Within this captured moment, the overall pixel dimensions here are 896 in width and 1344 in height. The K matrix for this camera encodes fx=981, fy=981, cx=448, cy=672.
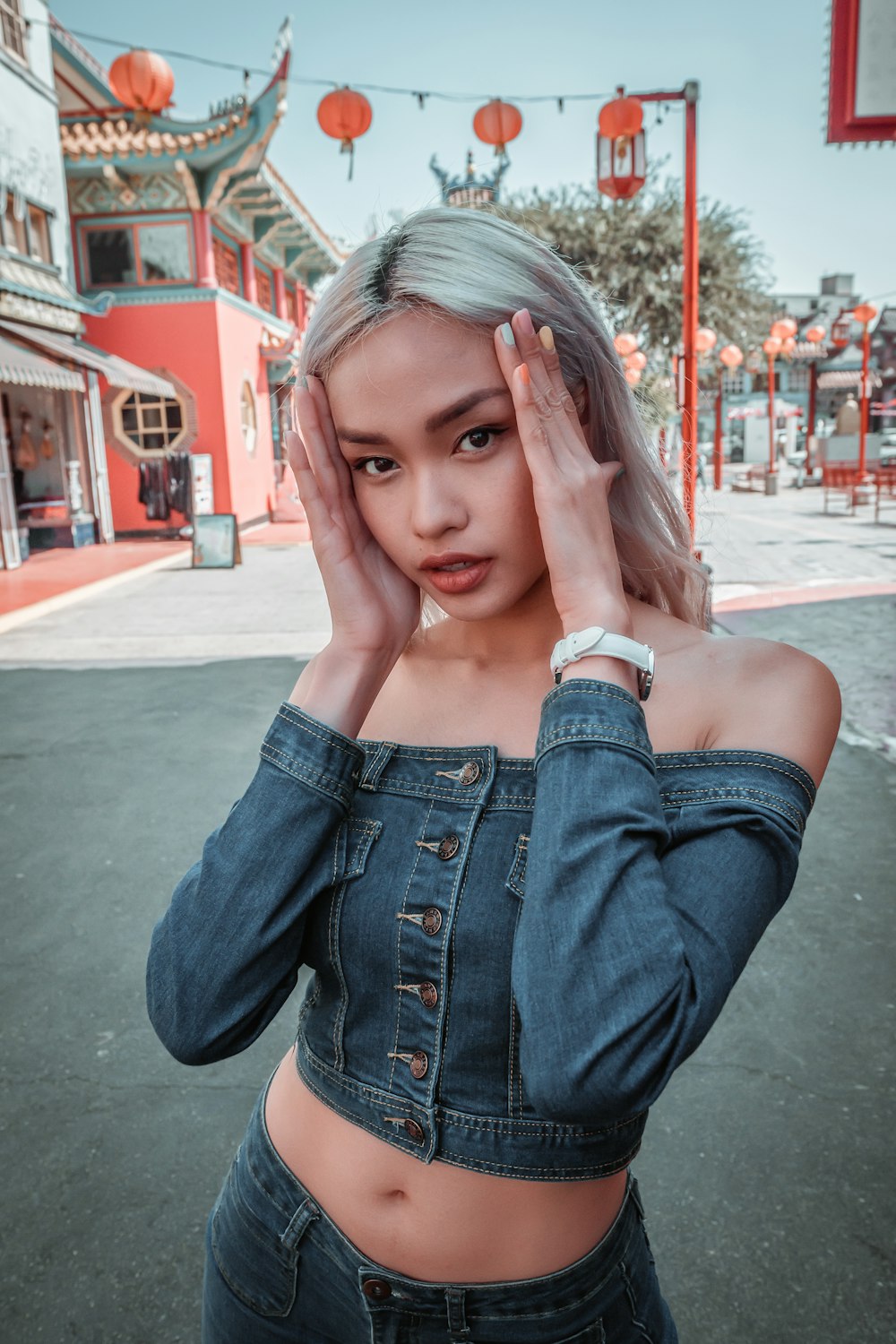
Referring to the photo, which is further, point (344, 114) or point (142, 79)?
point (142, 79)

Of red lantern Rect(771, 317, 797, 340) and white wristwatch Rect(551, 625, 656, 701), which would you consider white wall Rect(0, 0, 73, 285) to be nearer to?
white wristwatch Rect(551, 625, 656, 701)

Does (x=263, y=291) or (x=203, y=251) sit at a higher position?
(x=263, y=291)

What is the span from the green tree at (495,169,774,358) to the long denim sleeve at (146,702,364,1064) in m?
24.7

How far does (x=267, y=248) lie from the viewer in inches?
868

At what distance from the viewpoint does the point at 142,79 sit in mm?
12078

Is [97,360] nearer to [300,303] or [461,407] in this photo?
[300,303]

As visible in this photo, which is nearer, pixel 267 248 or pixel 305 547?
pixel 305 547

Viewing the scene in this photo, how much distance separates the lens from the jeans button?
1171mm

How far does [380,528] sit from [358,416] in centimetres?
16

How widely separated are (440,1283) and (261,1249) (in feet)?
0.78

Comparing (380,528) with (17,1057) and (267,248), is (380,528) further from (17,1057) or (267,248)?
(267,248)

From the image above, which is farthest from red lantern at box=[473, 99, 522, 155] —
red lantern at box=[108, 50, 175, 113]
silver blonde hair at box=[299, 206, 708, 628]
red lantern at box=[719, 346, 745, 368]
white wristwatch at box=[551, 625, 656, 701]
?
red lantern at box=[719, 346, 745, 368]

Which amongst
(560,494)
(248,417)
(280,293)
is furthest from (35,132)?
(560,494)

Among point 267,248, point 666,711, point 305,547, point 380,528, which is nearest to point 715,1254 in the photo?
point 666,711
